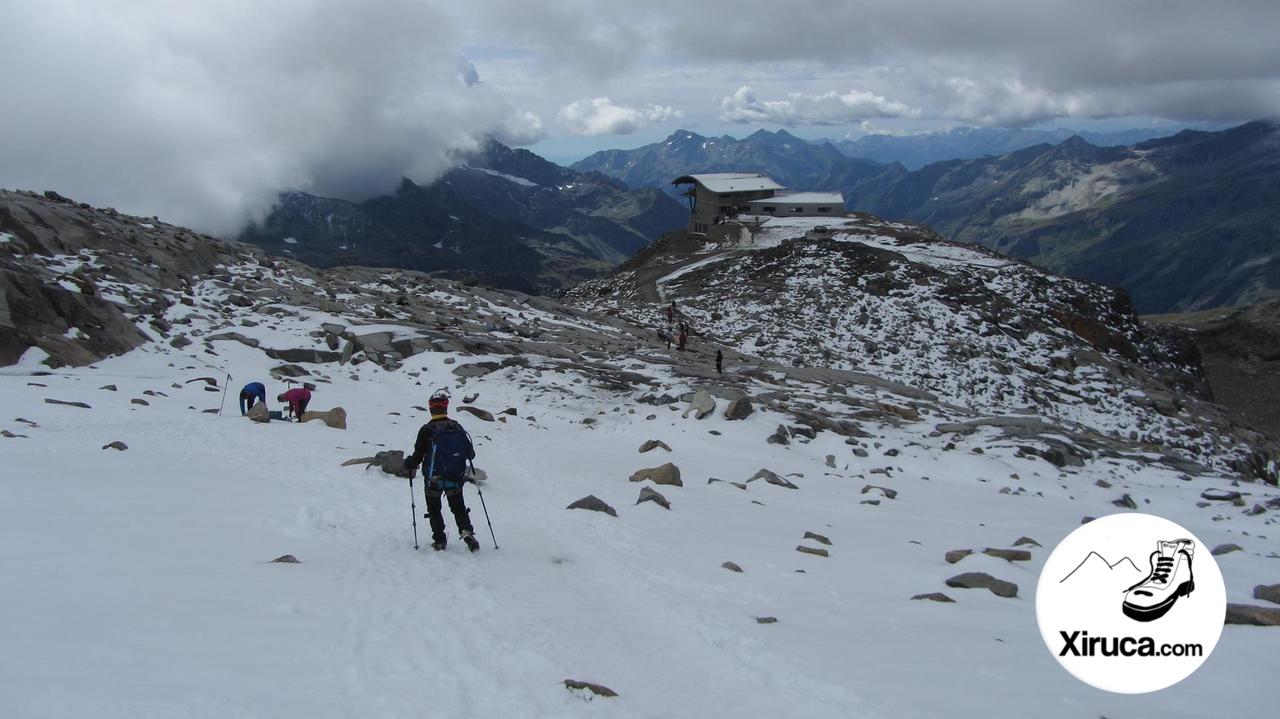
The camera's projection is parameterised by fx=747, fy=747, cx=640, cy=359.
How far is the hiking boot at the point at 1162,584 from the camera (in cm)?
729

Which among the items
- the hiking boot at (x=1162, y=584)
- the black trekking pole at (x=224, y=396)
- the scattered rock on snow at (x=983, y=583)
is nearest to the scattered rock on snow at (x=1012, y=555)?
the scattered rock on snow at (x=983, y=583)

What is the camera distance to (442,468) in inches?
412

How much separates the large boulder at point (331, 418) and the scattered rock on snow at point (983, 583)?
15.7 meters

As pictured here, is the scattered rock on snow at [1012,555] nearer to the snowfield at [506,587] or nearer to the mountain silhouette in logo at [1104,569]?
the snowfield at [506,587]

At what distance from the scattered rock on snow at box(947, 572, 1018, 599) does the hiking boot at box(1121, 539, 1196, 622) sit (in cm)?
271

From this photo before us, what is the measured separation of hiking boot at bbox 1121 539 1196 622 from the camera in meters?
7.29

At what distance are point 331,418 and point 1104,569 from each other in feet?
59.4

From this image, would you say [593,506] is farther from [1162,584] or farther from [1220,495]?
[1220,495]

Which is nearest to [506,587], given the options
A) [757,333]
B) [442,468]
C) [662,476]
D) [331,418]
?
[442,468]

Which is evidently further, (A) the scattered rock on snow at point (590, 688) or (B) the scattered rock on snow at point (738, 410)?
(B) the scattered rock on snow at point (738, 410)

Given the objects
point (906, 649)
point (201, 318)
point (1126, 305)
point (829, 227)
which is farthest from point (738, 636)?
point (829, 227)

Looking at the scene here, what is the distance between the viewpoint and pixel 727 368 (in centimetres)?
3534

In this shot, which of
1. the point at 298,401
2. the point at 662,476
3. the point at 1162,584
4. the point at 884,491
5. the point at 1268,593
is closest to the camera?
the point at 1162,584

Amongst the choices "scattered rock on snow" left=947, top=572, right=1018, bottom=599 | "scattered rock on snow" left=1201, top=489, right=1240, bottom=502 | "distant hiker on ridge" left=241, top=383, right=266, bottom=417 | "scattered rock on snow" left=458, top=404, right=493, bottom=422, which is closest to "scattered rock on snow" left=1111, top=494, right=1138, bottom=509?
"scattered rock on snow" left=1201, top=489, right=1240, bottom=502
